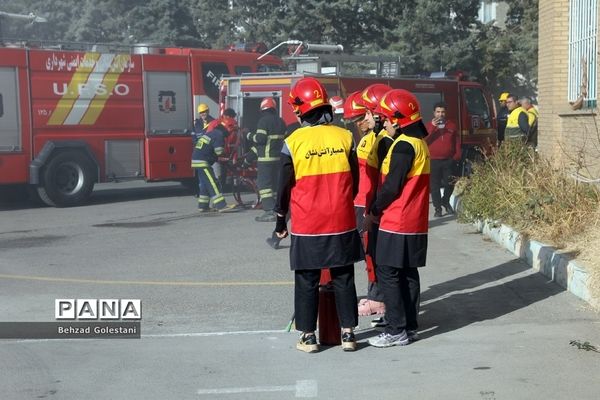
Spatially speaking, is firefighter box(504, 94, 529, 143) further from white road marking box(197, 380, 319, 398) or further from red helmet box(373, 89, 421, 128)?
white road marking box(197, 380, 319, 398)

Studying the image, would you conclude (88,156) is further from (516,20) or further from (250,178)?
(516,20)

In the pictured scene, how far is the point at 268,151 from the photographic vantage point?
49.6ft

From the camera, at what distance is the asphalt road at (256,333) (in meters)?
6.20

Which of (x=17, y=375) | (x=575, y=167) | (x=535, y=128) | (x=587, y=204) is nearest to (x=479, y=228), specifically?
(x=575, y=167)

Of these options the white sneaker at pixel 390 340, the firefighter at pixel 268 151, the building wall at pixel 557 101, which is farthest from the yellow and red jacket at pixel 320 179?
the firefighter at pixel 268 151

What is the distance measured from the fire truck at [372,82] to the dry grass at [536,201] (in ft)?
15.9

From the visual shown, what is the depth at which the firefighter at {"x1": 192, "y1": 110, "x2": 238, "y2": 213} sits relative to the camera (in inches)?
637

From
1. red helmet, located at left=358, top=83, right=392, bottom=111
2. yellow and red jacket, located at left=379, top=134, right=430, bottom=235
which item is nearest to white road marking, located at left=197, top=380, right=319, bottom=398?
yellow and red jacket, located at left=379, top=134, right=430, bottom=235

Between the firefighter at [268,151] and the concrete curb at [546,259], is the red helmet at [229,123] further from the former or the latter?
the concrete curb at [546,259]

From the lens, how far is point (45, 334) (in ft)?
25.5

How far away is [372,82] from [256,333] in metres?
12.2

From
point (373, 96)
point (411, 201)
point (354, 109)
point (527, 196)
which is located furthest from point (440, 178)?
point (411, 201)

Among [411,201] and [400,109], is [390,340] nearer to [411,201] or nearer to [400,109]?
[411,201]

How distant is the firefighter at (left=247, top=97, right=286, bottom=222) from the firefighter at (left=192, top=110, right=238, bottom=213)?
3.70ft
